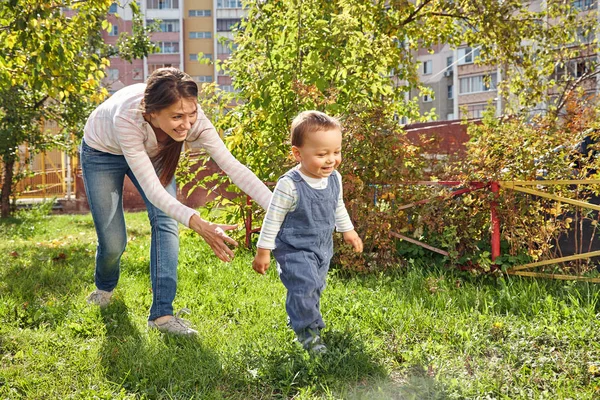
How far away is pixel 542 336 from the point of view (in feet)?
11.7

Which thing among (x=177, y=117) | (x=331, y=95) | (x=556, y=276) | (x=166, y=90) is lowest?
(x=556, y=276)

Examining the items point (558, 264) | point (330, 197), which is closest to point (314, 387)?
point (330, 197)

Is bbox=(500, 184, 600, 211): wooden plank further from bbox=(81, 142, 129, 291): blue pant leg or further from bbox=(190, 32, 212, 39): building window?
bbox=(190, 32, 212, 39): building window

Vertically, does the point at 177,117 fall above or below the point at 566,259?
above

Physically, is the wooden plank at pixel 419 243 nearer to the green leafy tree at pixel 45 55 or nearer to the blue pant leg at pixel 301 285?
the blue pant leg at pixel 301 285

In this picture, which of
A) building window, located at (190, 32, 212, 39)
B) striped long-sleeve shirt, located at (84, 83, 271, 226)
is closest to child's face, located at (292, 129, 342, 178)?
striped long-sleeve shirt, located at (84, 83, 271, 226)

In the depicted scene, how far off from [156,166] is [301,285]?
1.18 meters

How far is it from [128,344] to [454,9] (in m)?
8.44

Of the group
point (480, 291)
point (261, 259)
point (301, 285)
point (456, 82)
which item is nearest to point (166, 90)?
point (261, 259)

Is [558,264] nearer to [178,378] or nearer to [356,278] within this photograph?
[356,278]

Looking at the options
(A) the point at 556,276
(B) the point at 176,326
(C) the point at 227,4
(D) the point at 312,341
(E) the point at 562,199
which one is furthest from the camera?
(C) the point at 227,4

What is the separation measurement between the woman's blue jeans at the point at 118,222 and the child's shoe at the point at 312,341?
0.96 metres

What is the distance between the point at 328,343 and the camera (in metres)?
3.49

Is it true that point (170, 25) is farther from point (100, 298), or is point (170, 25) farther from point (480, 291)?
point (480, 291)
